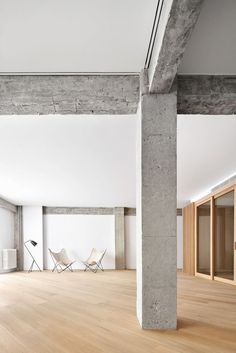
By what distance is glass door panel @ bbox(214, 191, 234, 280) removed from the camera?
7.05 metres

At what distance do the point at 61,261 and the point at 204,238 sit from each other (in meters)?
4.32

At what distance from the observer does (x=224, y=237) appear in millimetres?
7383

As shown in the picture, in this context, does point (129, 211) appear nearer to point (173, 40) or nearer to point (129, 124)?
point (129, 124)

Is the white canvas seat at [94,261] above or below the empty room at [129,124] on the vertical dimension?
below

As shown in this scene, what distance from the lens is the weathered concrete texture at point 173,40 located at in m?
2.01

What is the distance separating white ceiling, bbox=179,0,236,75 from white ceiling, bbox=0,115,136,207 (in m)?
1.18

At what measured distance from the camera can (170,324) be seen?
311 cm

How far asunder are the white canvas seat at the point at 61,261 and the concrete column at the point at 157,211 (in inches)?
271

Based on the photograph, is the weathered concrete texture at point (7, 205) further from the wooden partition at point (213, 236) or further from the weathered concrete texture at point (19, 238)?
the wooden partition at point (213, 236)

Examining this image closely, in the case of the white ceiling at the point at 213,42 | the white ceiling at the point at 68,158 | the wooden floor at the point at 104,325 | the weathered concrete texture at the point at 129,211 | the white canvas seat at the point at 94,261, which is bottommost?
the white canvas seat at the point at 94,261

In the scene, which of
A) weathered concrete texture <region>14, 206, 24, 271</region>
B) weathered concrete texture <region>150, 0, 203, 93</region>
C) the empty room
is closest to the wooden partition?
the empty room

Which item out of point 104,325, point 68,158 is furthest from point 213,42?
point 68,158

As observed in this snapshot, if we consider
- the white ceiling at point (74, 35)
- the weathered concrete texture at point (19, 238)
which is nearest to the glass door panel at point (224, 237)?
the white ceiling at point (74, 35)

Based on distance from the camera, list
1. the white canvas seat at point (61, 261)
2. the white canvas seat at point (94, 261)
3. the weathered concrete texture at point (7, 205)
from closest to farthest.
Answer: the weathered concrete texture at point (7, 205) < the white canvas seat at point (61, 261) < the white canvas seat at point (94, 261)
